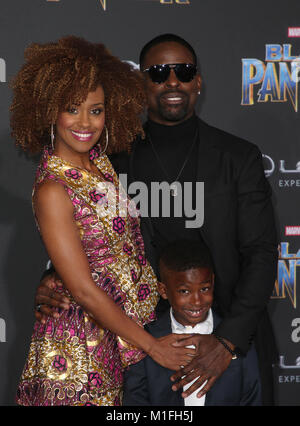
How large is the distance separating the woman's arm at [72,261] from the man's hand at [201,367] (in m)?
0.18

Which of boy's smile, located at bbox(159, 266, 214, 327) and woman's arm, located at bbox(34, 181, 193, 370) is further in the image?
boy's smile, located at bbox(159, 266, 214, 327)

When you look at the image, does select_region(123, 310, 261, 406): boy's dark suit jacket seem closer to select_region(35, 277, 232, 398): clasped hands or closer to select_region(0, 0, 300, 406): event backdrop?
select_region(35, 277, 232, 398): clasped hands

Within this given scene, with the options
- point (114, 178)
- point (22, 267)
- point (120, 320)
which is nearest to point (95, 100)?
point (114, 178)

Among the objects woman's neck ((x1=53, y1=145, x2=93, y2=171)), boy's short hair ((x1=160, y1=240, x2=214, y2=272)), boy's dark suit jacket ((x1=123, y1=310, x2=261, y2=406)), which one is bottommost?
boy's dark suit jacket ((x1=123, y1=310, x2=261, y2=406))

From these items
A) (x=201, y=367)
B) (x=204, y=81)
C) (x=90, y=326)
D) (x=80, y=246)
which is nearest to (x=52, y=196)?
(x=80, y=246)

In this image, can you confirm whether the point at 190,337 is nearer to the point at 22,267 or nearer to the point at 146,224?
the point at 146,224

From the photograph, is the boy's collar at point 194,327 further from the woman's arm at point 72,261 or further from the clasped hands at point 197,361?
the woman's arm at point 72,261

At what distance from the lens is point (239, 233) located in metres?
2.58

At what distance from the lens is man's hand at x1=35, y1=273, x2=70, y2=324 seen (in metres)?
2.42

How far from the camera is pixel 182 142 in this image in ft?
9.18

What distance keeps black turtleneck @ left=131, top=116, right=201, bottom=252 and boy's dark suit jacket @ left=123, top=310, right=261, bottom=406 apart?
0.56 metres

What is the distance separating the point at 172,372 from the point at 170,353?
0.36ft

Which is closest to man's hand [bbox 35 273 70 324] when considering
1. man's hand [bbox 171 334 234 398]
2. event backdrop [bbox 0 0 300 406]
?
man's hand [bbox 171 334 234 398]

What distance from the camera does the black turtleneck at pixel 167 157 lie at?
272 cm
